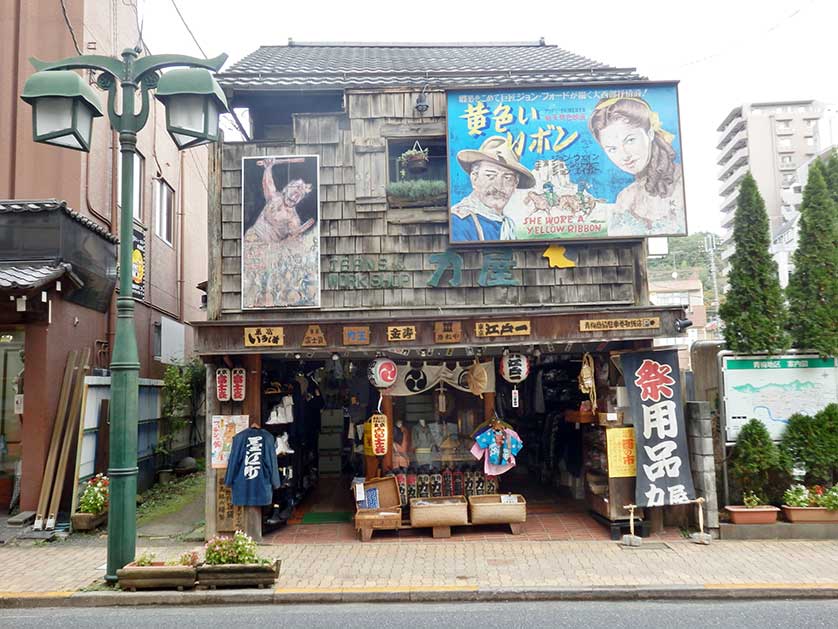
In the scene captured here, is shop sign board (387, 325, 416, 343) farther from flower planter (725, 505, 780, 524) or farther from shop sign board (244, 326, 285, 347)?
flower planter (725, 505, 780, 524)

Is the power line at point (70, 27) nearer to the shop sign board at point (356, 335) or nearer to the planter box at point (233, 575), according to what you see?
the shop sign board at point (356, 335)

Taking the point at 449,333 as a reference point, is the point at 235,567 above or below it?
below

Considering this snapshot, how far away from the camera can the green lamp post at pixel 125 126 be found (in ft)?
23.9

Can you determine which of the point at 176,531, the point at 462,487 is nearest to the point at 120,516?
the point at 176,531

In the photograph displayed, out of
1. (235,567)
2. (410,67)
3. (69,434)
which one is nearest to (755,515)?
(235,567)

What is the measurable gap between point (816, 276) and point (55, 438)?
1360cm

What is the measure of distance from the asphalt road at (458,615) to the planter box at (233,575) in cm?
32

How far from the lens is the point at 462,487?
36.3 feet

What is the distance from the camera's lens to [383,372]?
1027 cm

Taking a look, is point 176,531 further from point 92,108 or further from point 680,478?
point 680,478

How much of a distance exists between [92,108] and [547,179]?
685 cm

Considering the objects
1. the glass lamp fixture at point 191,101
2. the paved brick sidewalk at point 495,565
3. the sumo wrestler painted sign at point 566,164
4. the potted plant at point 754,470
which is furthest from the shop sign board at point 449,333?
the potted plant at point 754,470

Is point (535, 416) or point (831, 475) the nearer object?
point (831, 475)

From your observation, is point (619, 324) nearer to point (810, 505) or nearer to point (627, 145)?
point (627, 145)
